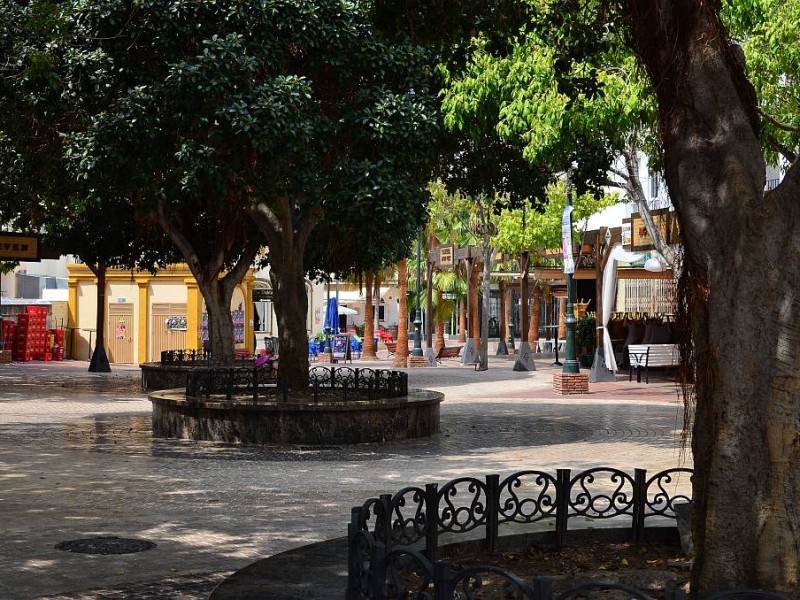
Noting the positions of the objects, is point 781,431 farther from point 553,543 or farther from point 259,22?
point 259,22

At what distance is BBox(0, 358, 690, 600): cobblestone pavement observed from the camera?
8.23 metres

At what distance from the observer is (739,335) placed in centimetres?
554

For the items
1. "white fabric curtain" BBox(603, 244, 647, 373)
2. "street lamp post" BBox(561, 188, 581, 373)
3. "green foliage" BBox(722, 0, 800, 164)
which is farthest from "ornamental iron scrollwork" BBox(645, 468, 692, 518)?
"white fabric curtain" BBox(603, 244, 647, 373)

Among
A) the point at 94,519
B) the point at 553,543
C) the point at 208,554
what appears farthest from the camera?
the point at 94,519

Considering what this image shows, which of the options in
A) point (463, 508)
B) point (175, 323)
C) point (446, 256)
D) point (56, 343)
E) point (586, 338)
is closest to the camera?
point (463, 508)

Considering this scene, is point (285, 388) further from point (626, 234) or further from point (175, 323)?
point (175, 323)

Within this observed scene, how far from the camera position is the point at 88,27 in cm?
1527

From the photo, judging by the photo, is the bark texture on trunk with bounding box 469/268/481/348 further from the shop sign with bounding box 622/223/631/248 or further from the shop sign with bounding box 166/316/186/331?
the shop sign with bounding box 166/316/186/331

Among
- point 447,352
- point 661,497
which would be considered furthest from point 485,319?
point 661,497

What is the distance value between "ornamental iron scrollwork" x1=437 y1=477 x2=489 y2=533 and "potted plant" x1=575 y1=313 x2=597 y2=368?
24.5 metres

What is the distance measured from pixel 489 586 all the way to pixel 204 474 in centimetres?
706

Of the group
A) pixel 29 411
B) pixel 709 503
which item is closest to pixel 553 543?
pixel 709 503

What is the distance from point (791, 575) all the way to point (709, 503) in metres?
0.48

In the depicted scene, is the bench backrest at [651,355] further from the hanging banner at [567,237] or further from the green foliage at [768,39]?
the green foliage at [768,39]
